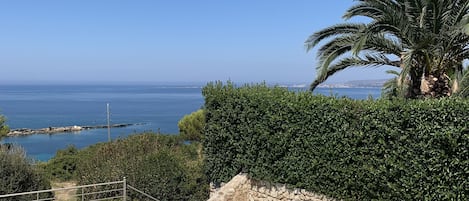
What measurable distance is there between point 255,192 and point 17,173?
6936 millimetres

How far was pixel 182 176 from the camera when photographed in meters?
13.4

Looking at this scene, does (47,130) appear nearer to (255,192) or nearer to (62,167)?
(62,167)

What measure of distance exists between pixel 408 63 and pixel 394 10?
1.35 metres

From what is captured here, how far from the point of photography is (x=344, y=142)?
8.31 meters

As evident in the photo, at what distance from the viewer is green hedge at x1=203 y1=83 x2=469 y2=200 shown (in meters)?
6.96

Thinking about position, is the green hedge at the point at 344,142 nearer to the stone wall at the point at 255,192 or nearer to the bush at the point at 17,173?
the stone wall at the point at 255,192

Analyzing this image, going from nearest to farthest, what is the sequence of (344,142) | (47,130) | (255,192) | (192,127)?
(344,142), (255,192), (192,127), (47,130)

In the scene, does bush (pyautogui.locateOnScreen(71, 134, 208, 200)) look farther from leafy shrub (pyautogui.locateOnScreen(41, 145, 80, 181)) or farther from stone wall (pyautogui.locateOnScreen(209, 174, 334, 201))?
leafy shrub (pyautogui.locateOnScreen(41, 145, 80, 181))

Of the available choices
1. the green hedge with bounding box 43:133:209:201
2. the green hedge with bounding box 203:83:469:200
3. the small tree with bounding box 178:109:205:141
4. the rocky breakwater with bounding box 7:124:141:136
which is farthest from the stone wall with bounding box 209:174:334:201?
the rocky breakwater with bounding box 7:124:141:136

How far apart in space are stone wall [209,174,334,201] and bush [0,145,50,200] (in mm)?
5826

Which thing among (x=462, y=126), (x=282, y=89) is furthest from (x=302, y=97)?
(x=462, y=126)

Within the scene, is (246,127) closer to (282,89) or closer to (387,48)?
(282,89)

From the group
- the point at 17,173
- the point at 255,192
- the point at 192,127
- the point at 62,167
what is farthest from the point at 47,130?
the point at 255,192

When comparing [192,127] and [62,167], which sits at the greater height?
[192,127]
